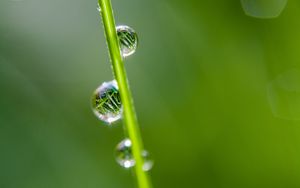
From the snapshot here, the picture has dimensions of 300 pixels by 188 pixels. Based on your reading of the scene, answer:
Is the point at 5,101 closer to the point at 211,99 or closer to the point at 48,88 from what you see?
the point at 48,88

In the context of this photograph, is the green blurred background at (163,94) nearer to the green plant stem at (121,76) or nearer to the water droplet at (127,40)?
the water droplet at (127,40)

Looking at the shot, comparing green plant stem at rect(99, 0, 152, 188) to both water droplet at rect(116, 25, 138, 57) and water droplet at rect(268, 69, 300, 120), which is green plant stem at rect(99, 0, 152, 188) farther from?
water droplet at rect(268, 69, 300, 120)

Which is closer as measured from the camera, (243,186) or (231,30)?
(243,186)

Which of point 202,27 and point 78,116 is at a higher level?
point 202,27

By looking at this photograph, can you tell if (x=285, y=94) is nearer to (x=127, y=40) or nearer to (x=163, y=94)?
(x=163, y=94)

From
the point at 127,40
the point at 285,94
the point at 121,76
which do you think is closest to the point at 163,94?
the point at 285,94

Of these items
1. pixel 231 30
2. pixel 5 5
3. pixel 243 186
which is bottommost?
pixel 243 186

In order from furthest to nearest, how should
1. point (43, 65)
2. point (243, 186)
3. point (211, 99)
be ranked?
point (43, 65) < point (211, 99) < point (243, 186)

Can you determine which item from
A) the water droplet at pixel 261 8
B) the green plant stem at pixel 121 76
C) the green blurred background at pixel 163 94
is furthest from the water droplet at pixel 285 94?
the green plant stem at pixel 121 76

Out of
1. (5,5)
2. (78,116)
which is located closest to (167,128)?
(78,116)
